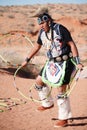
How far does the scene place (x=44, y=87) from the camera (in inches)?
284

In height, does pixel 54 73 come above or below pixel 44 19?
below

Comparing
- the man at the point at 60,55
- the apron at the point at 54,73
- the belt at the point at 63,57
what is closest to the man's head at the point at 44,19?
the man at the point at 60,55

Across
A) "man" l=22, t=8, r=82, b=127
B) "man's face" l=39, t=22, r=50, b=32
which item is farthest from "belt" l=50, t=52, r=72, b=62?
"man's face" l=39, t=22, r=50, b=32

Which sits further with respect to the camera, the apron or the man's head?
the apron

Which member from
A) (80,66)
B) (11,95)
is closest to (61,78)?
(80,66)

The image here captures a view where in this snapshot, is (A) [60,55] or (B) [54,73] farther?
(B) [54,73]

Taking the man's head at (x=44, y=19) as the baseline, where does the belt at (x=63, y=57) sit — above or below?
below

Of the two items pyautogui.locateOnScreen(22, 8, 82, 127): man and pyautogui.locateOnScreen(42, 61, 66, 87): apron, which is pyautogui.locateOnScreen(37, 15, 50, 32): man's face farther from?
pyautogui.locateOnScreen(42, 61, 66, 87): apron

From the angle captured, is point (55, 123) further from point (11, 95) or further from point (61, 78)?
point (11, 95)

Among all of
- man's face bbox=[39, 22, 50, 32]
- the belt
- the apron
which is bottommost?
the apron

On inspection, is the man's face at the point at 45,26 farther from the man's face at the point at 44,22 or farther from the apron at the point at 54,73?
the apron at the point at 54,73

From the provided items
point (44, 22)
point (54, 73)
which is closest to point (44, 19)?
point (44, 22)

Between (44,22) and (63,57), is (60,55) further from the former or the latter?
(44,22)

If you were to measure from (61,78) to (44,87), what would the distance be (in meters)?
0.90
